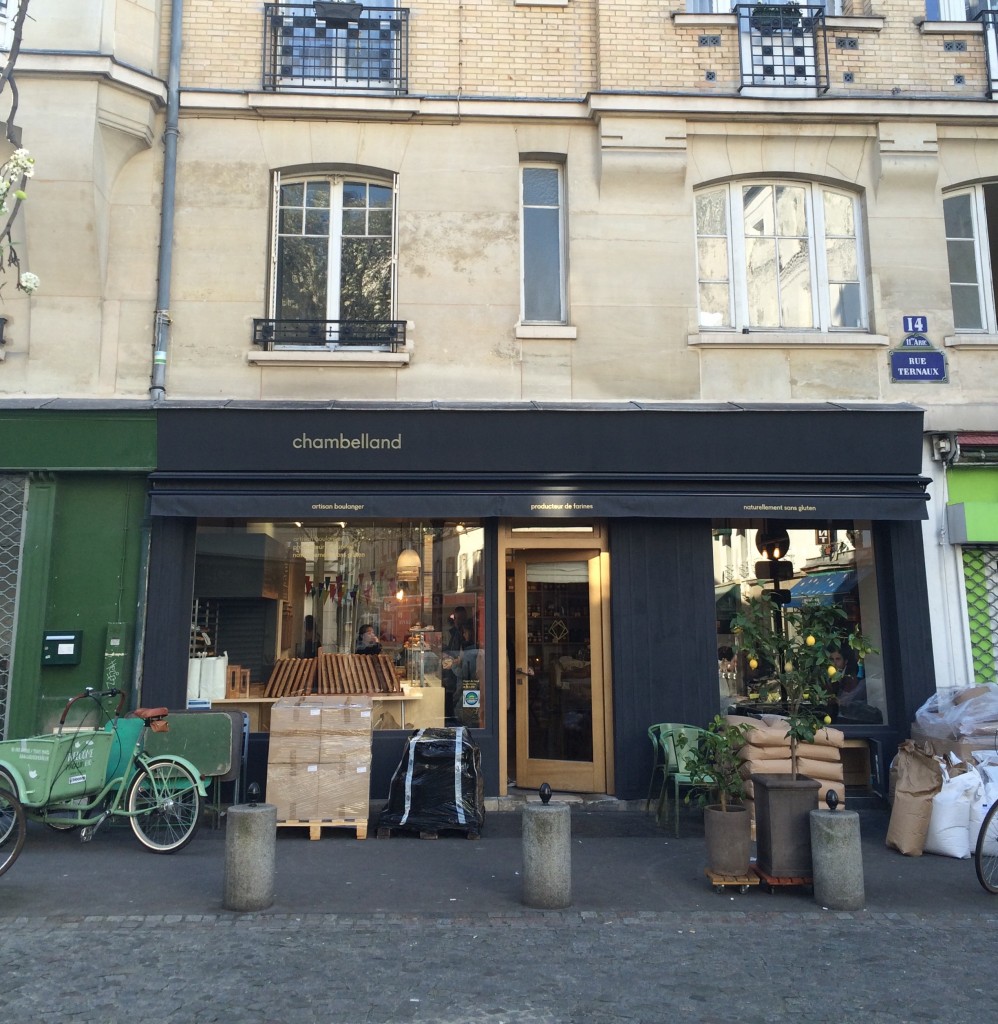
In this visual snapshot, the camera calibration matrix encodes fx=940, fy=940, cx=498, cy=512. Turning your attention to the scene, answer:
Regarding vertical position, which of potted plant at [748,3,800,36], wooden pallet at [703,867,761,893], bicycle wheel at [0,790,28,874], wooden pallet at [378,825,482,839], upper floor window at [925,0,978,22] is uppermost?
upper floor window at [925,0,978,22]

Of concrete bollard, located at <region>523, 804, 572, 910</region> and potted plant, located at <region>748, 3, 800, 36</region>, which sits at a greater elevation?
potted plant, located at <region>748, 3, 800, 36</region>

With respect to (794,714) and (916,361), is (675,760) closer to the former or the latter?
(794,714)

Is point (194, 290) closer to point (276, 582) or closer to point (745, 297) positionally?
point (276, 582)

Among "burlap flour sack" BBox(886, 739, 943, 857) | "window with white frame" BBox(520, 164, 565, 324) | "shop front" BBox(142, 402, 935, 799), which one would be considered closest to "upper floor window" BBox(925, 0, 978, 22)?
"window with white frame" BBox(520, 164, 565, 324)

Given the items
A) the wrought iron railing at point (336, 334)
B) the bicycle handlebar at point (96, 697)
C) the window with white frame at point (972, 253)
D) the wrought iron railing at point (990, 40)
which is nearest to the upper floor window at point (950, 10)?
the wrought iron railing at point (990, 40)

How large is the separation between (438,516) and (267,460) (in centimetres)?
176

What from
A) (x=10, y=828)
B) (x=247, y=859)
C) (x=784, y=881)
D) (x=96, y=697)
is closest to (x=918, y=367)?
(x=784, y=881)

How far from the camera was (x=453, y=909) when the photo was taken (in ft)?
20.2

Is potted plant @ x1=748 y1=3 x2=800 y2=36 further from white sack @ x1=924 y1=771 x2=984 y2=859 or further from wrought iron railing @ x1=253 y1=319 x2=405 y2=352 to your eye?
white sack @ x1=924 y1=771 x2=984 y2=859

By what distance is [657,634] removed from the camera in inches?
371

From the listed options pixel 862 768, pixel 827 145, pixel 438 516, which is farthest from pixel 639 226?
pixel 862 768

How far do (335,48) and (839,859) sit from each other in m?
9.16

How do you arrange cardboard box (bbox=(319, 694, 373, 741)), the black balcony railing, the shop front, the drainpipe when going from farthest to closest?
the black balcony railing → the drainpipe → the shop front → cardboard box (bbox=(319, 694, 373, 741))

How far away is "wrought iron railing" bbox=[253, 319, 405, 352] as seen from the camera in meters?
9.72
